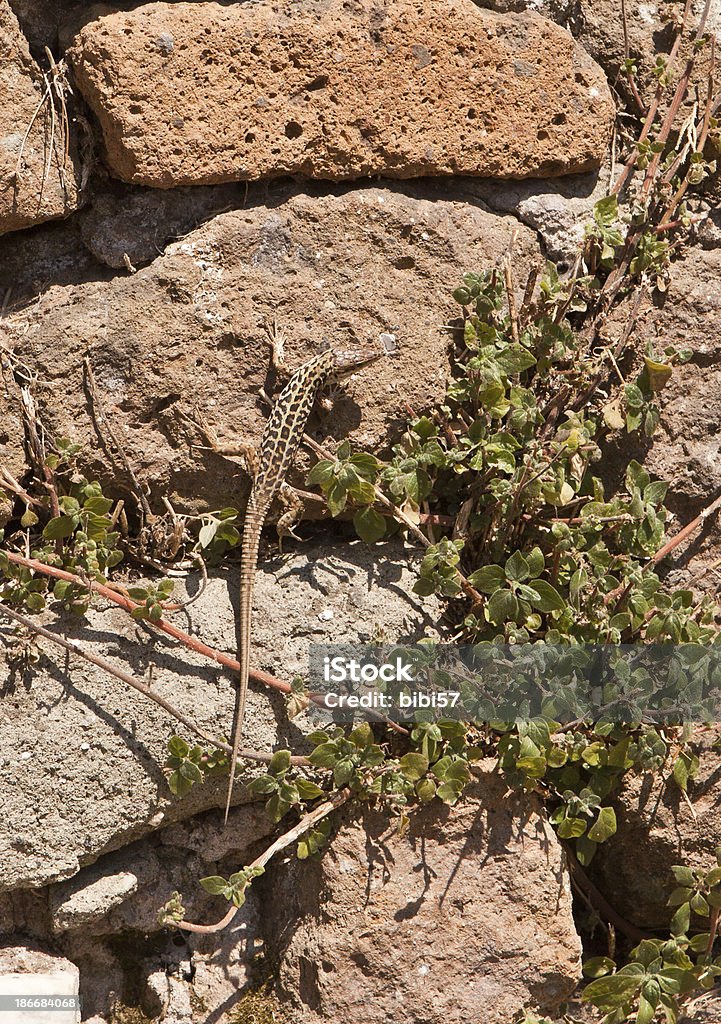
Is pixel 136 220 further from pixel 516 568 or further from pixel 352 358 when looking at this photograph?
pixel 516 568

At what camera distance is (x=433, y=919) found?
325 cm

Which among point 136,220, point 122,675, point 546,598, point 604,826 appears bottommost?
point 604,826

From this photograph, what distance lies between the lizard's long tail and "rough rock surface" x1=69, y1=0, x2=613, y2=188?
1.16m

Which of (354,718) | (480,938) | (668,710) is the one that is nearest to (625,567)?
(668,710)

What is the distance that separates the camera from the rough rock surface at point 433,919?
3203 millimetres

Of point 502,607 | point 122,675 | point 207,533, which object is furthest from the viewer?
point 207,533

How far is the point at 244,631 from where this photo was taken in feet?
10.9

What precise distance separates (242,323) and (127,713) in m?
1.34

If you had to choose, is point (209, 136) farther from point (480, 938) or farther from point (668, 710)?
point (480, 938)

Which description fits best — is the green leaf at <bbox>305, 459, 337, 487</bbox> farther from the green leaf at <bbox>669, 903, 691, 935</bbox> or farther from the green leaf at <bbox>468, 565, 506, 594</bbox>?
the green leaf at <bbox>669, 903, 691, 935</bbox>

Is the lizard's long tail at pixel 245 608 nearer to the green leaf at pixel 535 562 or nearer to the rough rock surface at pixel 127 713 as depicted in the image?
the rough rock surface at pixel 127 713

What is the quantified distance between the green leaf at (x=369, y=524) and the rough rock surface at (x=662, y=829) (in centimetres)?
120

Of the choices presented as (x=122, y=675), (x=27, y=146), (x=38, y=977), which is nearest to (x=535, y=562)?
(x=122, y=675)

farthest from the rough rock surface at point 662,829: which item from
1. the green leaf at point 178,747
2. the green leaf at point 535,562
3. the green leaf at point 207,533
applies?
the green leaf at point 207,533
